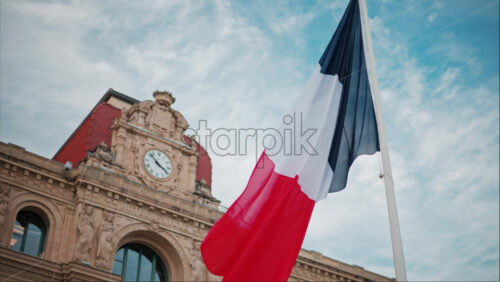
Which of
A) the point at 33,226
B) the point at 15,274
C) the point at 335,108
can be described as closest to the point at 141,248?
the point at 33,226

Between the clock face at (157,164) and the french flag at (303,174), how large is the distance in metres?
20.0

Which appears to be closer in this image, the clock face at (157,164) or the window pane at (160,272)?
the window pane at (160,272)

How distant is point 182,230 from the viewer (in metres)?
30.7

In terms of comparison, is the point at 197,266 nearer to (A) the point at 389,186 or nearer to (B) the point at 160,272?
(B) the point at 160,272

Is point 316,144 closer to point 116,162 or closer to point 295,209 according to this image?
point 295,209

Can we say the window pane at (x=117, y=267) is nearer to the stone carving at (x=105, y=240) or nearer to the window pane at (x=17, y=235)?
the stone carving at (x=105, y=240)

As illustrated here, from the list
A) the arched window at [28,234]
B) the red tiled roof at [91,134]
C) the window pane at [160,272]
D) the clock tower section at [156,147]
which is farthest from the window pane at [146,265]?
Result: the red tiled roof at [91,134]

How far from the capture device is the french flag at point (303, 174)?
11.4 meters

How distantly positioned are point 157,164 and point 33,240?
824cm

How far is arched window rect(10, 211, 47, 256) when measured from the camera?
26375mm

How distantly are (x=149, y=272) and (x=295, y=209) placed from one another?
20144 mm

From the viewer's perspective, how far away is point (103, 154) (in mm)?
30531

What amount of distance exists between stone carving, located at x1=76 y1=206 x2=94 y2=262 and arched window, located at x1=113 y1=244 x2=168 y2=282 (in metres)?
2.67

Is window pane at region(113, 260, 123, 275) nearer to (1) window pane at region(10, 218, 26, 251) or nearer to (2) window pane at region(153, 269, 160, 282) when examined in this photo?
(2) window pane at region(153, 269, 160, 282)
